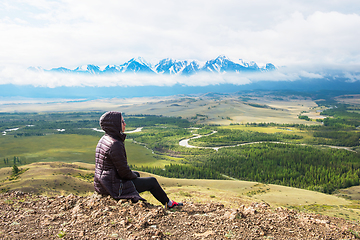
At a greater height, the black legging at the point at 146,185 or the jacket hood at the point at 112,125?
the jacket hood at the point at 112,125

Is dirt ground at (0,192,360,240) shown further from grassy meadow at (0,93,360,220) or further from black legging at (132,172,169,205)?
grassy meadow at (0,93,360,220)

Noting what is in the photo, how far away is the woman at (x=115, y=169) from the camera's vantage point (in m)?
8.05

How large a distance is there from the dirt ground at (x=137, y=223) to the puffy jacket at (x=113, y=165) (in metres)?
0.41

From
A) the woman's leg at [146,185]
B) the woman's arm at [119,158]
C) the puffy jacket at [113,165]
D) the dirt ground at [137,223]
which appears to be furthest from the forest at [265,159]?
the woman's arm at [119,158]

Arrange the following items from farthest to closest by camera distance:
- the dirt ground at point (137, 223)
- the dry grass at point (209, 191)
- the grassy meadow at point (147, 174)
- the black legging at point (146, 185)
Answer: the grassy meadow at point (147, 174) < the dry grass at point (209, 191) < the black legging at point (146, 185) < the dirt ground at point (137, 223)

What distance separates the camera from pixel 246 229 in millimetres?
7934

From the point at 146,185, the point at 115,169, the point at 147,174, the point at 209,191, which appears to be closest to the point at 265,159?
the point at 147,174

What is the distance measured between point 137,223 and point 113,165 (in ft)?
6.69

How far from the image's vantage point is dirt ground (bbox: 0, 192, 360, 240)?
718cm

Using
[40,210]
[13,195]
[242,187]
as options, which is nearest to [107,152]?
[40,210]

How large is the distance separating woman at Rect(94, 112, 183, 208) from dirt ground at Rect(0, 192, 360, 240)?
43 cm

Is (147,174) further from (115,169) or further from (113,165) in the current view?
(113,165)

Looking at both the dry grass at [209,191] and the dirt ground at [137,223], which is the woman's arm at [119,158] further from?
the dry grass at [209,191]

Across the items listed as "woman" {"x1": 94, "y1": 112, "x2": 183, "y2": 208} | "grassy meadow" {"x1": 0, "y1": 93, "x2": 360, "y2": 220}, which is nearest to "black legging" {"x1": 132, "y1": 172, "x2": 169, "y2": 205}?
"woman" {"x1": 94, "y1": 112, "x2": 183, "y2": 208}
